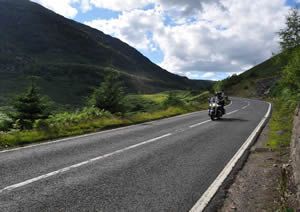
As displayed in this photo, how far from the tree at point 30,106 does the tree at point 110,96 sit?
18.8ft

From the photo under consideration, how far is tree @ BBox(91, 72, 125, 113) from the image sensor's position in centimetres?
2622

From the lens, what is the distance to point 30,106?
20828mm

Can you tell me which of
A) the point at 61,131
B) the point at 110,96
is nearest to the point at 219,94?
the point at 110,96

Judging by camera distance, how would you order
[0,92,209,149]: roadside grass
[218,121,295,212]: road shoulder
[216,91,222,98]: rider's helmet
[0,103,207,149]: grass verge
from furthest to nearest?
1. [216,91,222,98]: rider's helmet
2. [0,92,209,149]: roadside grass
3. [0,103,207,149]: grass verge
4. [218,121,295,212]: road shoulder

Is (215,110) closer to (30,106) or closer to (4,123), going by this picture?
(30,106)

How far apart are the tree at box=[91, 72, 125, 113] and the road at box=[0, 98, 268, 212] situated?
13585mm

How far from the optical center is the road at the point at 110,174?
5742mm

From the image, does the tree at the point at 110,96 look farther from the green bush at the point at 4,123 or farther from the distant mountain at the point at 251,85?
the distant mountain at the point at 251,85

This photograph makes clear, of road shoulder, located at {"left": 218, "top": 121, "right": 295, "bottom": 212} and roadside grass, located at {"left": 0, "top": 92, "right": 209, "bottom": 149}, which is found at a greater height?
roadside grass, located at {"left": 0, "top": 92, "right": 209, "bottom": 149}

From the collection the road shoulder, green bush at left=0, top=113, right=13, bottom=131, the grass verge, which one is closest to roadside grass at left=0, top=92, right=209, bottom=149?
the grass verge

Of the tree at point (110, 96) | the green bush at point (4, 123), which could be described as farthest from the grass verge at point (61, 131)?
the tree at point (110, 96)

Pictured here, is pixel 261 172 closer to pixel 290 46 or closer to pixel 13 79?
pixel 290 46

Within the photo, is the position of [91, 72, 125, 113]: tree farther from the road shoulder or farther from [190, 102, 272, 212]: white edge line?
the road shoulder

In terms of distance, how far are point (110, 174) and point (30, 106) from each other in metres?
14.5
